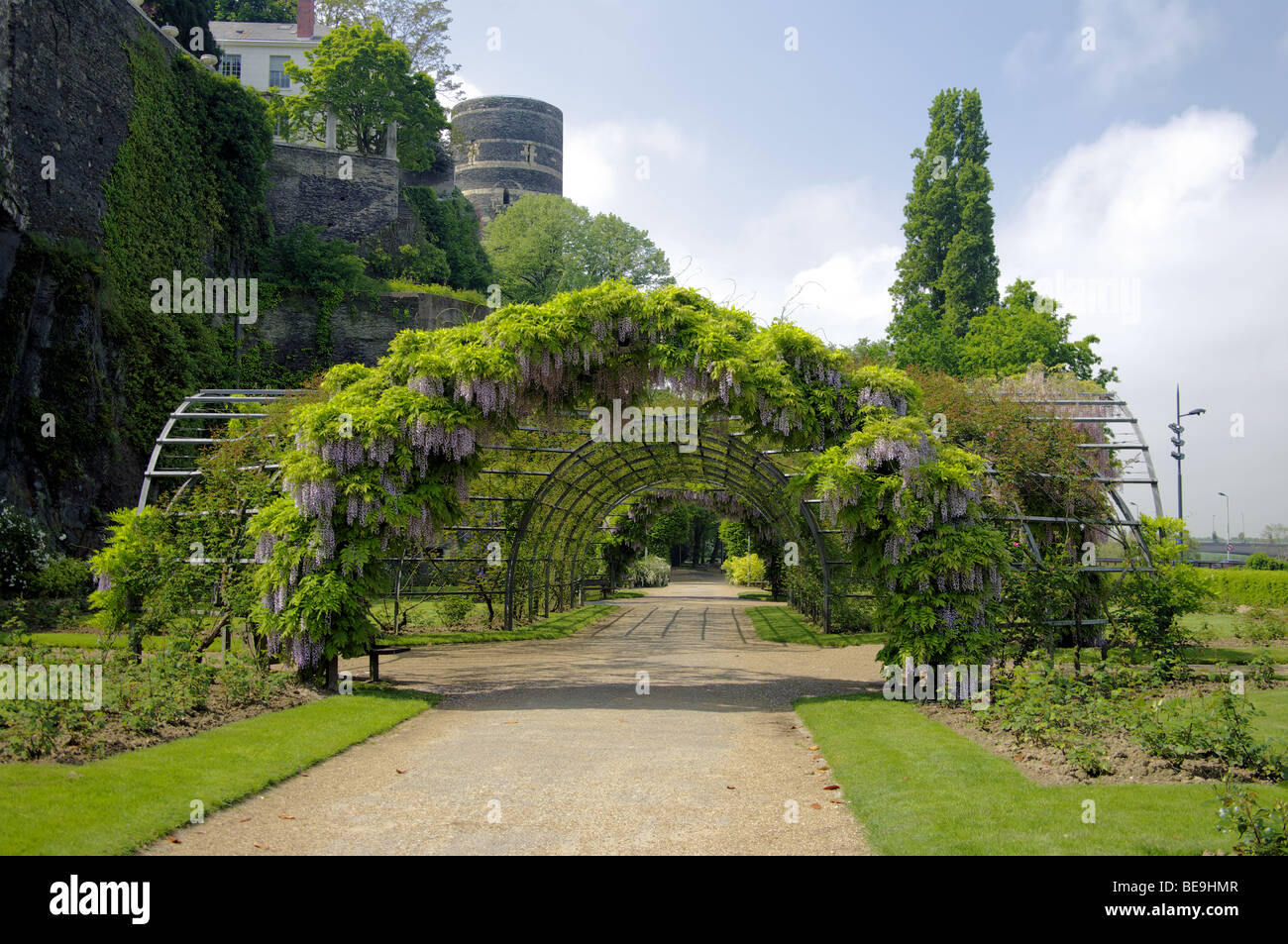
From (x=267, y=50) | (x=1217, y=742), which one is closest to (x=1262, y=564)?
Answer: (x=1217, y=742)

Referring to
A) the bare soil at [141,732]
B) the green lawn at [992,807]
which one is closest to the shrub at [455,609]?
the bare soil at [141,732]

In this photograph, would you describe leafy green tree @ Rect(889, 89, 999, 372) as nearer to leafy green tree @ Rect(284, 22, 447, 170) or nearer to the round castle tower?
leafy green tree @ Rect(284, 22, 447, 170)

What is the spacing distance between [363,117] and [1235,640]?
36459 mm

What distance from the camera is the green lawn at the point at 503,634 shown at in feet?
56.7

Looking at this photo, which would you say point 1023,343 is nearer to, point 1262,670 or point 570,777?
point 1262,670

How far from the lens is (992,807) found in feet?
19.6

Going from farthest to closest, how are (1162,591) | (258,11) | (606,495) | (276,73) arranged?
(258,11), (276,73), (606,495), (1162,591)

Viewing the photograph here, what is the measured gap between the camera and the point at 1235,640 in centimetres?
1672

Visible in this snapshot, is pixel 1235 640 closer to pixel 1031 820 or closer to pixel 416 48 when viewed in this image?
pixel 1031 820

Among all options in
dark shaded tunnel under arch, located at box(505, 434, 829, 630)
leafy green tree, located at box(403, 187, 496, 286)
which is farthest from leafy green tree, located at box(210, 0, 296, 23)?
dark shaded tunnel under arch, located at box(505, 434, 829, 630)

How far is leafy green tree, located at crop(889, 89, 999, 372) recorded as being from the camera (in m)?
40.8

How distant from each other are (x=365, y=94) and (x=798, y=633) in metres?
30.5

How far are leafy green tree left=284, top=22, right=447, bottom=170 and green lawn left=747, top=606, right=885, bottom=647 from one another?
2718cm
